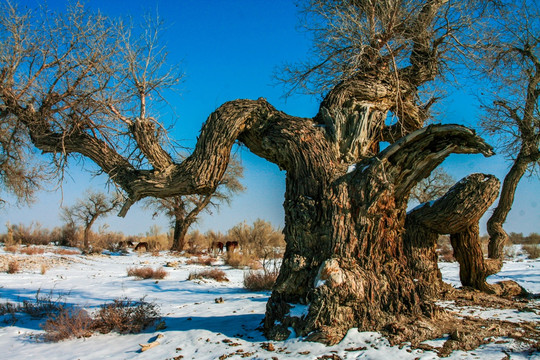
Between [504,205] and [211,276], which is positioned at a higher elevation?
[504,205]

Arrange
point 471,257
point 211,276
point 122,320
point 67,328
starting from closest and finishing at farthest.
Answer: point 67,328 < point 122,320 < point 471,257 < point 211,276

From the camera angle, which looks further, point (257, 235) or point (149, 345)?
point (257, 235)

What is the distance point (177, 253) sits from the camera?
2228 centimetres

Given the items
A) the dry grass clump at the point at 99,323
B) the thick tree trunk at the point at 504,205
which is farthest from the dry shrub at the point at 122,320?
the thick tree trunk at the point at 504,205

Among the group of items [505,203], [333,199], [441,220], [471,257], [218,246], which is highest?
[505,203]

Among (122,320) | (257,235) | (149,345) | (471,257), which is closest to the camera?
(149,345)

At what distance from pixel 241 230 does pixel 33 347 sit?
64.2 feet

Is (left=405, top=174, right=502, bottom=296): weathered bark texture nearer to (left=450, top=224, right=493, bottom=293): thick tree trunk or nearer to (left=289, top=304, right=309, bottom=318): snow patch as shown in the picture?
(left=450, top=224, right=493, bottom=293): thick tree trunk

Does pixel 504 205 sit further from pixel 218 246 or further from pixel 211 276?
pixel 218 246

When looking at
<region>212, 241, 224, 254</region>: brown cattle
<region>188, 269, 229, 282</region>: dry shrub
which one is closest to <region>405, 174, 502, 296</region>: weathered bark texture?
<region>188, 269, 229, 282</region>: dry shrub

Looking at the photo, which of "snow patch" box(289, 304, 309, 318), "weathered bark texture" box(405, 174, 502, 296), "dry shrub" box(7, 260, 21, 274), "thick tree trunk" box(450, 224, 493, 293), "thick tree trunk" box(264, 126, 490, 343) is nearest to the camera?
"thick tree trunk" box(264, 126, 490, 343)

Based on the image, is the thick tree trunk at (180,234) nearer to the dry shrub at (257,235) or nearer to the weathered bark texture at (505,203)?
the dry shrub at (257,235)

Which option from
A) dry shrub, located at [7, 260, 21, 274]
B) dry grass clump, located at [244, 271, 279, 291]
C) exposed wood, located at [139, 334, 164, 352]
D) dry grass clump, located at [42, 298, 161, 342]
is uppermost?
dry shrub, located at [7, 260, 21, 274]

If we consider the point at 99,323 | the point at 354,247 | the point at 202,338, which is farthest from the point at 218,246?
the point at 354,247
